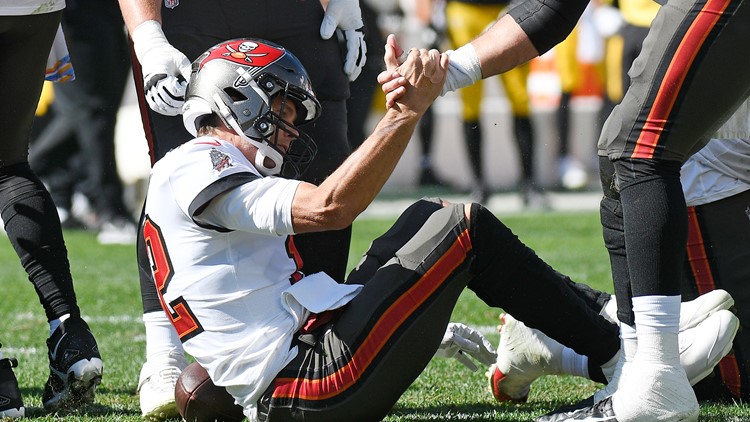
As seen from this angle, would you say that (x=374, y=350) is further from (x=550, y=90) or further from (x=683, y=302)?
(x=550, y=90)

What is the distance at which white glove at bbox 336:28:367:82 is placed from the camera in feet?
14.0

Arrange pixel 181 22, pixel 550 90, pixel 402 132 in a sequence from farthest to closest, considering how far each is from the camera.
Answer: pixel 550 90, pixel 181 22, pixel 402 132

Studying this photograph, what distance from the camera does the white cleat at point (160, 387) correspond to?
11.9 feet

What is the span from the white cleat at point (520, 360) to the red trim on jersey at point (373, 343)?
64 cm

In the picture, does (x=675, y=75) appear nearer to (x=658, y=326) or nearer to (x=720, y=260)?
(x=658, y=326)

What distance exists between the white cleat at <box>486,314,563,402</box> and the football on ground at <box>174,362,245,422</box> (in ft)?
2.91

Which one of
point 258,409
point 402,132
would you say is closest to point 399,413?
point 258,409

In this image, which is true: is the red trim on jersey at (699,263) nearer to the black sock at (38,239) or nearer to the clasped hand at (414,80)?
the clasped hand at (414,80)

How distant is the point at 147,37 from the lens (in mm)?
3711

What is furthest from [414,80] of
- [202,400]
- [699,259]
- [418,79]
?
[699,259]

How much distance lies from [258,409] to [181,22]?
4.83 feet

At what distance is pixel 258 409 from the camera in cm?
311

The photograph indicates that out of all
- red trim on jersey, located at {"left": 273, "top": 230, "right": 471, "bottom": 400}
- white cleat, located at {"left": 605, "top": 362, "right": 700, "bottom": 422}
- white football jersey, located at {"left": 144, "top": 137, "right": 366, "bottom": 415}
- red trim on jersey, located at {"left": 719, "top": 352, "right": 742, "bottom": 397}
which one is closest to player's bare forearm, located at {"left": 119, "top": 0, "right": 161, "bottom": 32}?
white football jersey, located at {"left": 144, "top": 137, "right": 366, "bottom": 415}

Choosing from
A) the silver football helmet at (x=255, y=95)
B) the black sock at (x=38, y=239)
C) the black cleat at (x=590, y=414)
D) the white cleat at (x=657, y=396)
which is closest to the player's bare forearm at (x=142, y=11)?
the silver football helmet at (x=255, y=95)
